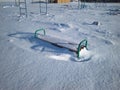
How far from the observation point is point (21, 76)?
4.19m

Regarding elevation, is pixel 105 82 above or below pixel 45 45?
below

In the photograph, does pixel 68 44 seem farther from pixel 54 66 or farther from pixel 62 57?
pixel 54 66

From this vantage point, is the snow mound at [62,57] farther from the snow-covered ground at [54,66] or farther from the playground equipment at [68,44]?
the playground equipment at [68,44]

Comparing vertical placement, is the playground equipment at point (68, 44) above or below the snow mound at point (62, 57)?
above

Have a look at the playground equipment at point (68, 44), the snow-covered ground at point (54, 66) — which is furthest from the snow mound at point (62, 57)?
the playground equipment at point (68, 44)

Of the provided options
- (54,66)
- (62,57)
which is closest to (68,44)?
(62,57)

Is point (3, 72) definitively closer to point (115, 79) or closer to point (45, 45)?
point (45, 45)

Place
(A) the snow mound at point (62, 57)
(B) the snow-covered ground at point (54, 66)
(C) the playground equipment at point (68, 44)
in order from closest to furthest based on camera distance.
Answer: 1. (B) the snow-covered ground at point (54, 66)
2. (A) the snow mound at point (62, 57)
3. (C) the playground equipment at point (68, 44)

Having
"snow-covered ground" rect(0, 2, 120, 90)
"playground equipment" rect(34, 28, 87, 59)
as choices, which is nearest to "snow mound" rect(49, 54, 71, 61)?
"snow-covered ground" rect(0, 2, 120, 90)

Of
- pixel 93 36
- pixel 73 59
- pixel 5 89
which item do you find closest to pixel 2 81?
pixel 5 89

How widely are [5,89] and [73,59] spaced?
8.01 feet

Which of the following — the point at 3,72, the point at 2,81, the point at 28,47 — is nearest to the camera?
the point at 2,81

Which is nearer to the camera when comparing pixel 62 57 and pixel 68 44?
pixel 62 57

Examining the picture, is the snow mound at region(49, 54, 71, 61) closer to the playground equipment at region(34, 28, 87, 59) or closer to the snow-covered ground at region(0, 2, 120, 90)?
the snow-covered ground at region(0, 2, 120, 90)
